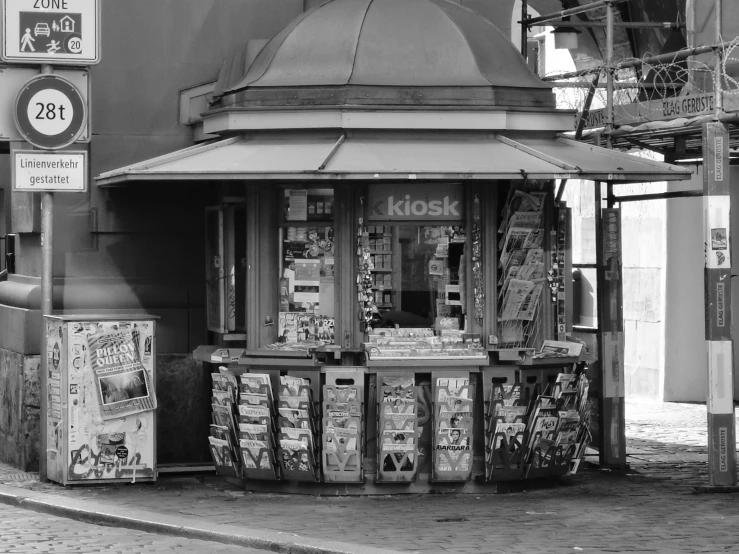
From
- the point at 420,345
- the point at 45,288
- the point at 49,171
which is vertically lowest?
the point at 420,345

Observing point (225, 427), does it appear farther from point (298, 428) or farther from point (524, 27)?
point (524, 27)

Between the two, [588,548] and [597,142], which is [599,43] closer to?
[597,142]

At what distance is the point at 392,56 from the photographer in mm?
10953

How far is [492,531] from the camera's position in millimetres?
9000

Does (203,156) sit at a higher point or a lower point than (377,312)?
higher

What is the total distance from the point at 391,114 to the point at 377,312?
1573 mm

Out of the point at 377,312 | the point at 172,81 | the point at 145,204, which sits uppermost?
the point at 172,81

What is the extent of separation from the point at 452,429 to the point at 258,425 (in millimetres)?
1533

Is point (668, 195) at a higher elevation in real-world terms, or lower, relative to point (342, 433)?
higher

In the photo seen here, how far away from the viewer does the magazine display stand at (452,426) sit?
415 inches

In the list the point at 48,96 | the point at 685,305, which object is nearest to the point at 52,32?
the point at 48,96

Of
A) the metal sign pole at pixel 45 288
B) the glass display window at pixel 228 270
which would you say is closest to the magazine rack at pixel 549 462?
the glass display window at pixel 228 270

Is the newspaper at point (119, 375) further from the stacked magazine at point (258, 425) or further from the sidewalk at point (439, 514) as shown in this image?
the stacked magazine at point (258, 425)

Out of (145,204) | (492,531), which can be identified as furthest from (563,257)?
(145,204)
